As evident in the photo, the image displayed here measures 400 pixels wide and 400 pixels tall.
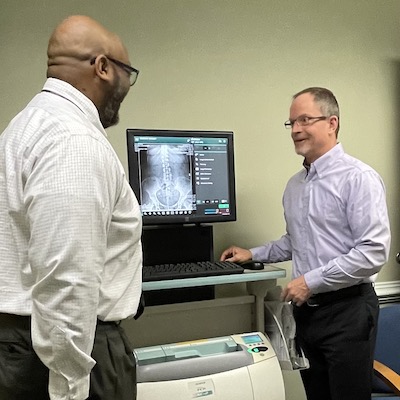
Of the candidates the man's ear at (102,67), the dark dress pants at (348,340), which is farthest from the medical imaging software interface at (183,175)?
the man's ear at (102,67)

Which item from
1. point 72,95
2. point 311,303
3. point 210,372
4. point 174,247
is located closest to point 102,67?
point 72,95

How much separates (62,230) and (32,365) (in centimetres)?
36

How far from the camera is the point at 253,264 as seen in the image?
211 cm

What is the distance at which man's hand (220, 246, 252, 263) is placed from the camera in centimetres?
222

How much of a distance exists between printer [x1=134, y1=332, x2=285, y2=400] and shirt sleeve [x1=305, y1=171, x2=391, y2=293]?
1.08ft

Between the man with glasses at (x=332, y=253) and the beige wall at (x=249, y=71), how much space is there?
38 cm

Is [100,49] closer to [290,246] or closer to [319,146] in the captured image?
[319,146]

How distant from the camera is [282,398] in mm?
1867

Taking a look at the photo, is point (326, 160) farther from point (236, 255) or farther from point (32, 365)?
point (32, 365)

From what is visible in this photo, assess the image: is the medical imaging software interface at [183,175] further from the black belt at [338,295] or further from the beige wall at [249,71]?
the black belt at [338,295]

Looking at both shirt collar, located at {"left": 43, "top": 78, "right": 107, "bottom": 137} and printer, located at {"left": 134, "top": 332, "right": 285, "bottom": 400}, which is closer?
shirt collar, located at {"left": 43, "top": 78, "right": 107, "bottom": 137}

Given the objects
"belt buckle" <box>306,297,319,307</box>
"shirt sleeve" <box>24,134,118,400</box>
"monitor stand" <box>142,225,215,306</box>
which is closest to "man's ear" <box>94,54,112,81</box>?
"shirt sleeve" <box>24,134,118,400</box>

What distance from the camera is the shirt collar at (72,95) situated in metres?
1.26

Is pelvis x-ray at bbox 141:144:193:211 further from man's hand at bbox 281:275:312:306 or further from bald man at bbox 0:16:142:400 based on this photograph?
bald man at bbox 0:16:142:400
